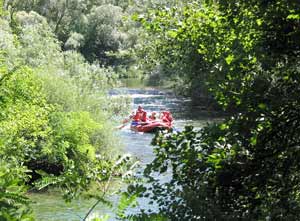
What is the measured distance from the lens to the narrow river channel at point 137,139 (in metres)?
14.4

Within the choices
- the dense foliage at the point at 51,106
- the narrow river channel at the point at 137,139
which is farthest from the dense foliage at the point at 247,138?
the dense foliage at the point at 51,106

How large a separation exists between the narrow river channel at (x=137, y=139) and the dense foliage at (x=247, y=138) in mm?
676

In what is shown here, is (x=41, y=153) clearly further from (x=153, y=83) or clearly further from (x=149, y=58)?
(x=153, y=83)

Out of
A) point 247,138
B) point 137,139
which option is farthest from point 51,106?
point 247,138

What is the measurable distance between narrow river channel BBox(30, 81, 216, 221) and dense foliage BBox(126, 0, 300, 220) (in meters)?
0.68

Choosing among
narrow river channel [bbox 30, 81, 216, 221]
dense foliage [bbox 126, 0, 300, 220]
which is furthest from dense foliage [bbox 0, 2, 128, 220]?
dense foliage [bbox 126, 0, 300, 220]

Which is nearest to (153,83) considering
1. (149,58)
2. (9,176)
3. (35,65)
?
(35,65)

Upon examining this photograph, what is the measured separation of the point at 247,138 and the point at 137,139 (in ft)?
67.7

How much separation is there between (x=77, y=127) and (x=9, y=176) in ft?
50.7

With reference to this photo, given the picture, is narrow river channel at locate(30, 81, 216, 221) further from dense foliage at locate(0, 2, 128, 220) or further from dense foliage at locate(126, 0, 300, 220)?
dense foliage at locate(0, 2, 128, 220)

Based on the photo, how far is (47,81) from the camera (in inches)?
786

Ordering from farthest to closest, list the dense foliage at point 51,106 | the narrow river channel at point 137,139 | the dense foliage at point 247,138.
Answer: the narrow river channel at point 137,139 → the dense foliage at point 51,106 → the dense foliage at point 247,138

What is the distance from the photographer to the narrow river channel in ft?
47.1

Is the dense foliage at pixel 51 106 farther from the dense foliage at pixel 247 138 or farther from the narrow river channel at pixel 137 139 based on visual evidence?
the dense foliage at pixel 247 138
